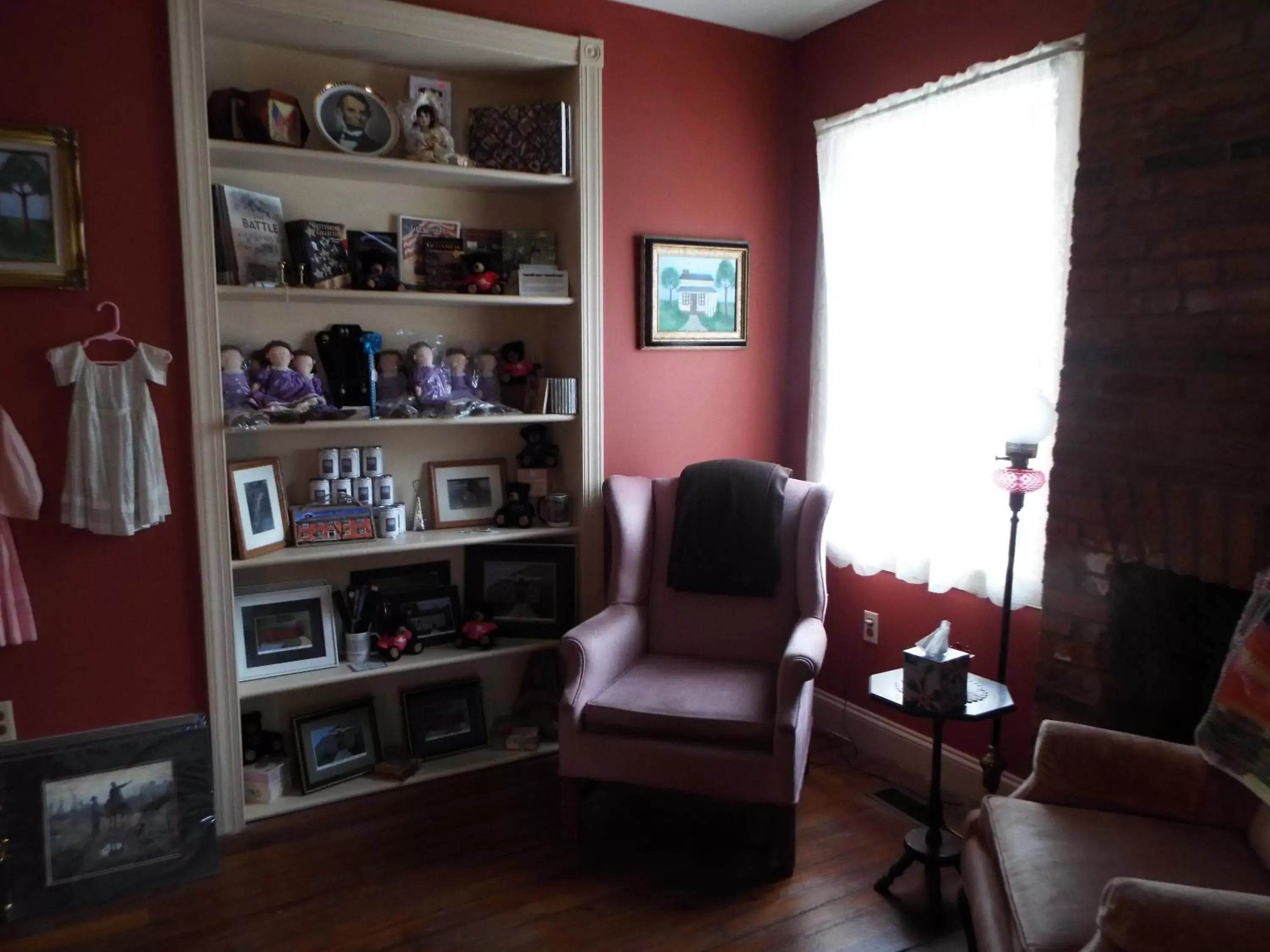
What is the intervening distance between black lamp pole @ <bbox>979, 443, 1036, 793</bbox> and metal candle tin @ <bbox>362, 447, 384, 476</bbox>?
1.86 metres

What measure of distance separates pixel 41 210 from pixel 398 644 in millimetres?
1515

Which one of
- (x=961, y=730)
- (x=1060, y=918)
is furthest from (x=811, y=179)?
(x=1060, y=918)

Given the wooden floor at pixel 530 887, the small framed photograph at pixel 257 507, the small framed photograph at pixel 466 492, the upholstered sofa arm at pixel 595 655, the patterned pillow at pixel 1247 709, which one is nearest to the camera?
the patterned pillow at pixel 1247 709

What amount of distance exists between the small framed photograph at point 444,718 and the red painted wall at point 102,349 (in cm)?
77

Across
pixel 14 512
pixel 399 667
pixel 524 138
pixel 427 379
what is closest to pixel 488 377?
pixel 427 379

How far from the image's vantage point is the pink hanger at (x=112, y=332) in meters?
2.30

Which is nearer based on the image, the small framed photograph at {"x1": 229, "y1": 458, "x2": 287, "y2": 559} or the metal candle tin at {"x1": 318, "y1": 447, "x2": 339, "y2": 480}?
the small framed photograph at {"x1": 229, "y1": 458, "x2": 287, "y2": 559}

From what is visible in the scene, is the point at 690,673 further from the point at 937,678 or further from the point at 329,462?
the point at 329,462

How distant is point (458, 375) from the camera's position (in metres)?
3.00

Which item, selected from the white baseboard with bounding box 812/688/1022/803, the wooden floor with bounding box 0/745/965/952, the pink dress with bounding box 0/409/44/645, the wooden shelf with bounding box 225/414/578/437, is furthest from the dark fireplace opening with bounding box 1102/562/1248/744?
the pink dress with bounding box 0/409/44/645

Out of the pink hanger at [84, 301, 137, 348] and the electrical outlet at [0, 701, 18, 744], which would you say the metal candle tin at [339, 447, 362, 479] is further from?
the electrical outlet at [0, 701, 18, 744]

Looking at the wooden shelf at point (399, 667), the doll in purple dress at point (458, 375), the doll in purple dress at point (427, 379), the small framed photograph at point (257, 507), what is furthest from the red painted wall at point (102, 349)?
the doll in purple dress at point (458, 375)

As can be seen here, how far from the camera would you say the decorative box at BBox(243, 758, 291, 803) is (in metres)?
2.70

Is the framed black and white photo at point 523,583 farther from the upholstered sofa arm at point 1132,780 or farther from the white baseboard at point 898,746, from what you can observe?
the upholstered sofa arm at point 1132,780
